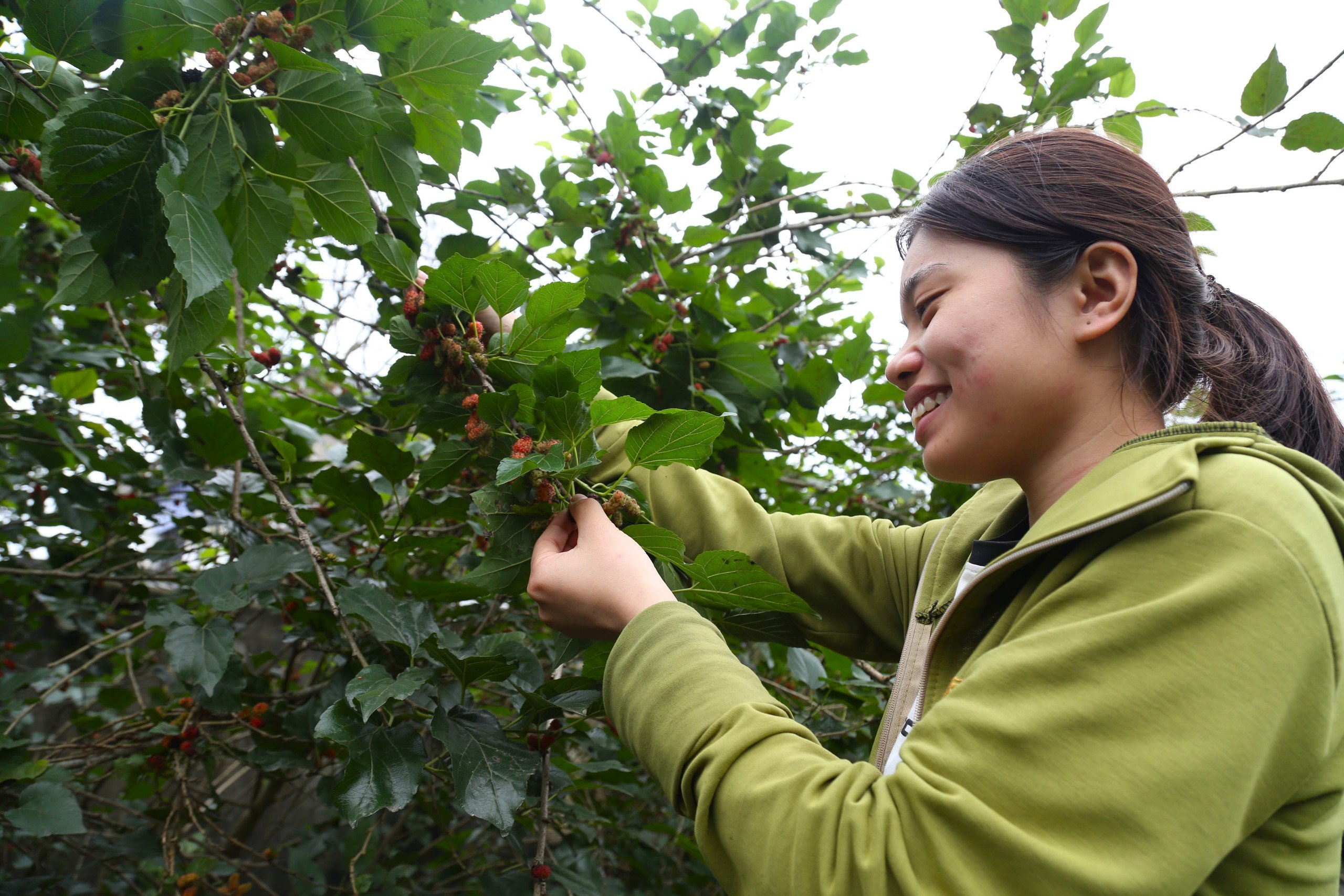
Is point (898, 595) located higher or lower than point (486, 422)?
lower

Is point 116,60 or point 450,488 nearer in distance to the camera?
point 116,60

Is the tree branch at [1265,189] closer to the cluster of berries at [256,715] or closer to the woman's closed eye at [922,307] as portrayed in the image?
the woman's closed eye at [922,307]

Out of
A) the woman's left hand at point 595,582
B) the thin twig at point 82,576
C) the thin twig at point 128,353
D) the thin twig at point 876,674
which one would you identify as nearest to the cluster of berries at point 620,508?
the woman's left hand at point 595,582

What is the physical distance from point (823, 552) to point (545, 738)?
464 mm

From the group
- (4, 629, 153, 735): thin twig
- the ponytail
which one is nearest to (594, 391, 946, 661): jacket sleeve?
the ponytail

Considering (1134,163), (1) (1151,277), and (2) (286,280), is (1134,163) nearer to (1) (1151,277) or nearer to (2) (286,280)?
(1) (1151,277)

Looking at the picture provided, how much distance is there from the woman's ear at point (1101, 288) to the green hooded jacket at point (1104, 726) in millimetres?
141

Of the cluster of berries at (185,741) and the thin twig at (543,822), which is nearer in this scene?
the thin twig at (543,822)

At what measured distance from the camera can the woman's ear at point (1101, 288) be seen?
837 mm

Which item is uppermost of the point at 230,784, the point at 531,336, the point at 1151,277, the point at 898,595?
the point at 1151,277

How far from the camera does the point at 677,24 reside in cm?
189

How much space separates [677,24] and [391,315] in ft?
3.35

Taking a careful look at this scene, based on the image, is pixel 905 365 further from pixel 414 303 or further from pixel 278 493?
pixel 278 493

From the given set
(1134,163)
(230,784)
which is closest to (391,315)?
(1134,163)
